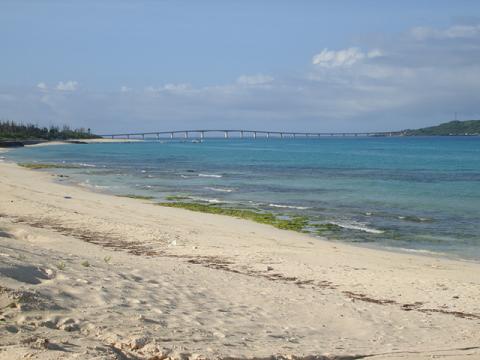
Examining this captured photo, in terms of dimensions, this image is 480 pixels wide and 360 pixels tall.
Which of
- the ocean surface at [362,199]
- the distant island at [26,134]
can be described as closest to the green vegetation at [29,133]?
the distant island at [26,134]

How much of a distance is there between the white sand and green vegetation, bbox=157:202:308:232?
4.68 m

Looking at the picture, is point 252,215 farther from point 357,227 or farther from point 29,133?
point 29,133

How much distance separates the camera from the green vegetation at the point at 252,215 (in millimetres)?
22719

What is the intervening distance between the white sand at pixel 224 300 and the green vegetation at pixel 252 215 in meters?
4.68

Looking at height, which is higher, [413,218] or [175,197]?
[175,197]

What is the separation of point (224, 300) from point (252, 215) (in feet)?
50.6

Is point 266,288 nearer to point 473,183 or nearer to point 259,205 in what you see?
point 259,205

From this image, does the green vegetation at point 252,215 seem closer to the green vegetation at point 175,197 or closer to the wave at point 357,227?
the wave at point 357,227

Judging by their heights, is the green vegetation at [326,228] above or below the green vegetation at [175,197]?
below

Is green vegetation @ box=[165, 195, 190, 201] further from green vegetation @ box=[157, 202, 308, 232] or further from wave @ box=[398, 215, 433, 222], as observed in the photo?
wave @ box=[398, 215, 433, 222]

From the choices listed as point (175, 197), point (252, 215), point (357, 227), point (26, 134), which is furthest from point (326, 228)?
point (26, 134)

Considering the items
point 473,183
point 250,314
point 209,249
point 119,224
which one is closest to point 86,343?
point 250,314

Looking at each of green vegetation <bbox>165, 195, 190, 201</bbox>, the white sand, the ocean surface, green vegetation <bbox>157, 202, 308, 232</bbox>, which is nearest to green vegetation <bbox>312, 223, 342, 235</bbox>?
the ocean surface

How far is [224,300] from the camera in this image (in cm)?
976
